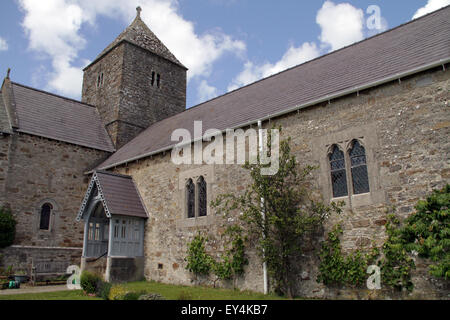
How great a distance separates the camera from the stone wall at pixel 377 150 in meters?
9.41

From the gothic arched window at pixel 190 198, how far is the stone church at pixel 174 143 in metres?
0.06

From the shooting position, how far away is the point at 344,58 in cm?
1477

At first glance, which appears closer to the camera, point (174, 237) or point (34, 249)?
point (174, 237)

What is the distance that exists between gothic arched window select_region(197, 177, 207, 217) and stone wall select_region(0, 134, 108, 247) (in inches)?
321

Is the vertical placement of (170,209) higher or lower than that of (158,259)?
higher

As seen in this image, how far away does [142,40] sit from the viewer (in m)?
26.7

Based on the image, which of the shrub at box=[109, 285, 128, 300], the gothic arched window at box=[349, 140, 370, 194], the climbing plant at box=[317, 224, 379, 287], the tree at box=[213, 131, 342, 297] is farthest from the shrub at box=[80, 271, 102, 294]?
the gothic arched window at box=[349, 140, 370, 194]

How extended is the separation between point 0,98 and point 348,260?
19.3m

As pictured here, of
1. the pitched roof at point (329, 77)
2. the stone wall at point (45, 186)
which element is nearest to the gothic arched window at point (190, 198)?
the pitched roof at point (329, 77)

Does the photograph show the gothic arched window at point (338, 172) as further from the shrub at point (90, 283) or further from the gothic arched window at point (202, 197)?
the shrub at point (90, 283)
